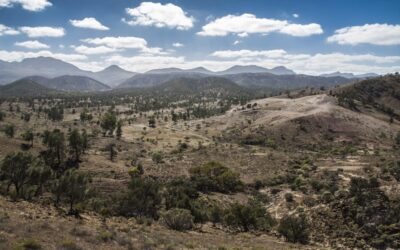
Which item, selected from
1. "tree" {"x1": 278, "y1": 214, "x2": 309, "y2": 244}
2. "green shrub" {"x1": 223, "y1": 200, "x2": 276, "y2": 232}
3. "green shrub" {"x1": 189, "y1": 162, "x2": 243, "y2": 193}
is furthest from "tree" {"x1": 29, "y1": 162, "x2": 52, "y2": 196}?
"tree" {"x1": 278, "y1": 214, "x2": 309, "y2": 244}

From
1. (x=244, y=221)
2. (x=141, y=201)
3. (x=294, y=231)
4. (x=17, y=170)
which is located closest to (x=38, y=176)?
(x=17, y=170)

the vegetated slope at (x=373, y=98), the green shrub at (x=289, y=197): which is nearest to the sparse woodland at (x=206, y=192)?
the green shrub at (x=289, y=197)

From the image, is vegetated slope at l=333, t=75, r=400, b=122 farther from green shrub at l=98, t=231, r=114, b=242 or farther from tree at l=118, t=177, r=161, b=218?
green shrub at l=98, t=231, r=114, b=242

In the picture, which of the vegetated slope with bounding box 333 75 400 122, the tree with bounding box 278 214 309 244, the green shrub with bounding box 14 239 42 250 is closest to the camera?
the green shrub with bounding box 14 239 42 250

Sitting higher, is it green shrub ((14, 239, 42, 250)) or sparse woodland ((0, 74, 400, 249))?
green shrub ((14, 239, 42, 250))

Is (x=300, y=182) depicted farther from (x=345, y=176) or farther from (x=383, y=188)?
(x=383, y=188)

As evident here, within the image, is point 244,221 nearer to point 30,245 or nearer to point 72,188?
point 72,188
